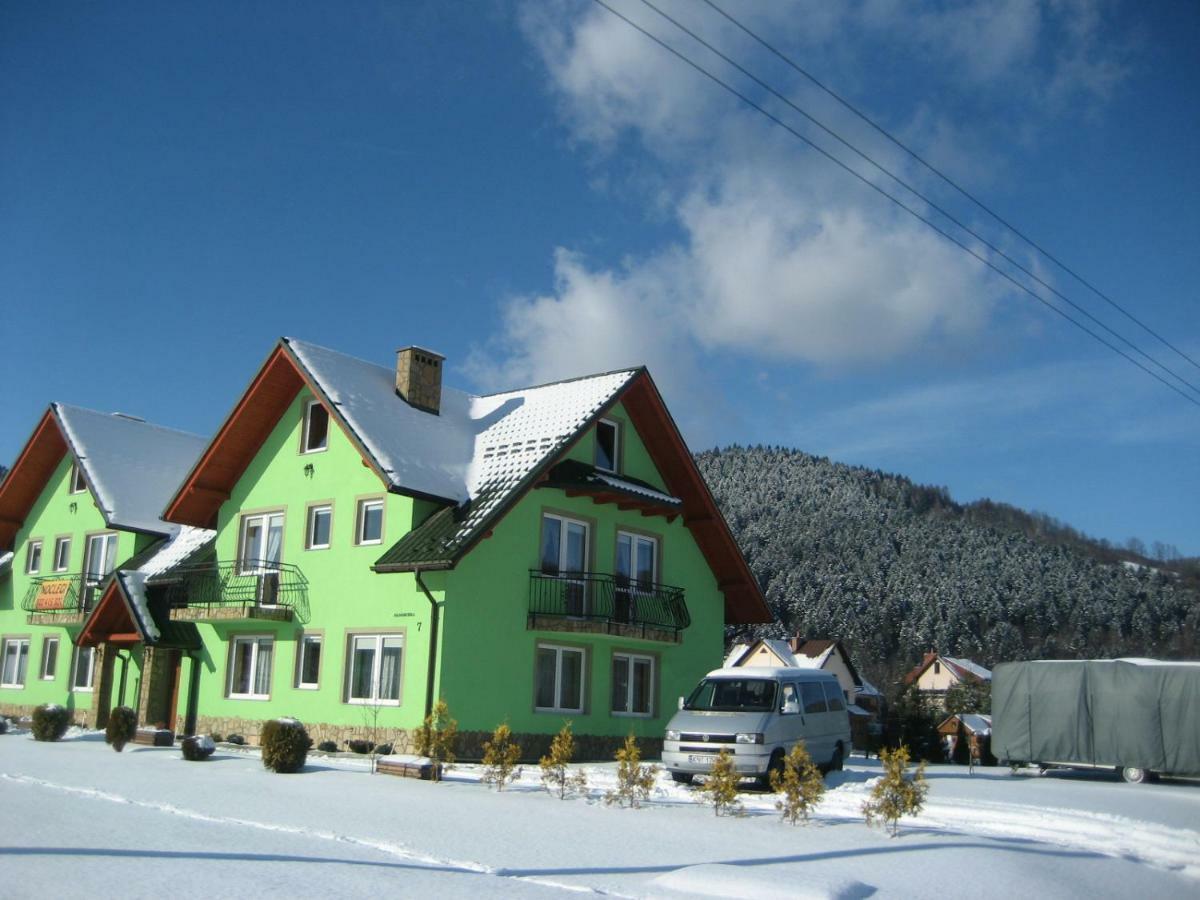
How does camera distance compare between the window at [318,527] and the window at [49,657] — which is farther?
the window at [49,657]

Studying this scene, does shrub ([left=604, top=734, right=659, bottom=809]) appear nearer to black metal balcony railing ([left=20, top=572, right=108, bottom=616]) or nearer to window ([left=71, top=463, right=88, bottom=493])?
black metal balcony railing ([left=20, top=572, right=108, bottom=616])

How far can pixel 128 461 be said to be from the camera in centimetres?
3425

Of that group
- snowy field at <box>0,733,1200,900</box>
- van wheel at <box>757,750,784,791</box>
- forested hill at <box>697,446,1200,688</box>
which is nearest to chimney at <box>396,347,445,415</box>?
snowy field at <box>0,733,1200,900</box>

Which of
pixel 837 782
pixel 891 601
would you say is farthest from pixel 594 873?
pixel 891 601

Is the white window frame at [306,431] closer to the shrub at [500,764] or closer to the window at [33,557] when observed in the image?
the shrub at [500,764]

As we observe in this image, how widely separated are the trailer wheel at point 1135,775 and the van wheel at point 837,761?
7425 millimetres

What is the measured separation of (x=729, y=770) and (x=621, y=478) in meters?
12.7

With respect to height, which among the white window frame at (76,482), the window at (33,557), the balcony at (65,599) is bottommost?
the balcony at (65,599)

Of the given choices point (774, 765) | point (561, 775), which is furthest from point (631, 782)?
point (774, 765)

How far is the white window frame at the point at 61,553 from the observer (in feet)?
113

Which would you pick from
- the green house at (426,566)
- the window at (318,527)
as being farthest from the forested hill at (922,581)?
the window at (318,527)

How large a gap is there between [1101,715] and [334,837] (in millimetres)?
18859

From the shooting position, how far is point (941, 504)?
167375mm

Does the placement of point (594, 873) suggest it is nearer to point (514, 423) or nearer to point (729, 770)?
point (729, 770)
